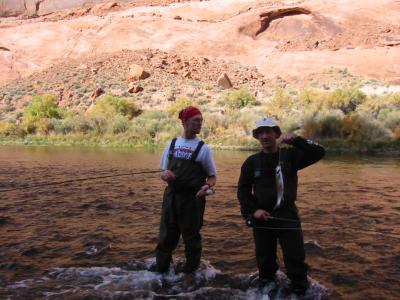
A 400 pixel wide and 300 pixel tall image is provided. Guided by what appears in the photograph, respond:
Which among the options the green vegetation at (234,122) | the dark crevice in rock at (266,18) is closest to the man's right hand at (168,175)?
the green vegetation at (234,122)

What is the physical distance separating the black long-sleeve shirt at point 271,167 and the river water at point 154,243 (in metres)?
0.88

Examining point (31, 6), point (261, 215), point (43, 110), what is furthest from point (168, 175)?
point (31, 6)

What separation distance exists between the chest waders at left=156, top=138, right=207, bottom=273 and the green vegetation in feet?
61.7

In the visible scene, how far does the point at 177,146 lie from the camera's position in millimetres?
4859

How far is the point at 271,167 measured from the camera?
423 centimetres

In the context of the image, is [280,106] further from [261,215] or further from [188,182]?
[261,215]

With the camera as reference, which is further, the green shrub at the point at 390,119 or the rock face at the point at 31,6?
the rock face at the point at 31,6

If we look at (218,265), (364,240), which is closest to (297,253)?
(218,265)

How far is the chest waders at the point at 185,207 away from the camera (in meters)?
4.81

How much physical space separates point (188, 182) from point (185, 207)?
0.84ft

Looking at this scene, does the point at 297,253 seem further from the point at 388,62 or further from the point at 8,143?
the point at 388,62

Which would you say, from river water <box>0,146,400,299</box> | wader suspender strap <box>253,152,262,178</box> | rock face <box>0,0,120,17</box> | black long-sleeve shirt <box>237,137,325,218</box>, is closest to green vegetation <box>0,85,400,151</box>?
river water <box>0,146,400,299</box>

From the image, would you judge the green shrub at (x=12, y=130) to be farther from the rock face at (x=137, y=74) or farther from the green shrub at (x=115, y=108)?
the rock face at (x=137, y=74)

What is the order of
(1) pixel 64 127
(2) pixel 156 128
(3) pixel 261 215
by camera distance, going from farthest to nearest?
1. (1) pixel 64 127
2. (2) pixel 156 128
3. (3) pixel 261 215
